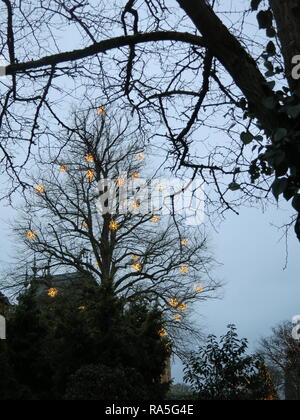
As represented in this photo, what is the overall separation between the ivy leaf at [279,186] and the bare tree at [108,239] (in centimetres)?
1197

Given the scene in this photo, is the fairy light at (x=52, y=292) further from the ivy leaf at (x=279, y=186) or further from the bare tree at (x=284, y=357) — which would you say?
the ivy leaf at (x=279, y=186)

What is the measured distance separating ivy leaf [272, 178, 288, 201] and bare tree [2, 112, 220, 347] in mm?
11967

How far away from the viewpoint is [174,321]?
586 inches

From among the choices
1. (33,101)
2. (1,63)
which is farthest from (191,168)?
(1,63)

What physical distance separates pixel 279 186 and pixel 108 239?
12.5 meters

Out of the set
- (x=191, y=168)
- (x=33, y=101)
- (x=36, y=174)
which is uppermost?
(x=36, y=174)

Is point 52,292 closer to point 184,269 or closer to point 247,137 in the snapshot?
point 184,269

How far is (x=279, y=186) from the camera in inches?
94.3

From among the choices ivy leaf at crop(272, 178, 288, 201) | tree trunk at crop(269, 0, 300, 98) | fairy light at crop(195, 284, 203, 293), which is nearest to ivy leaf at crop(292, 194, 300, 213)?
ivy leaf at crop(272, 178, 288, 201)

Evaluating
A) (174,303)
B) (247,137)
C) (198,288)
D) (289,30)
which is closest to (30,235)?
(174,303)

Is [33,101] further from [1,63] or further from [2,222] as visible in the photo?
[2,222]
